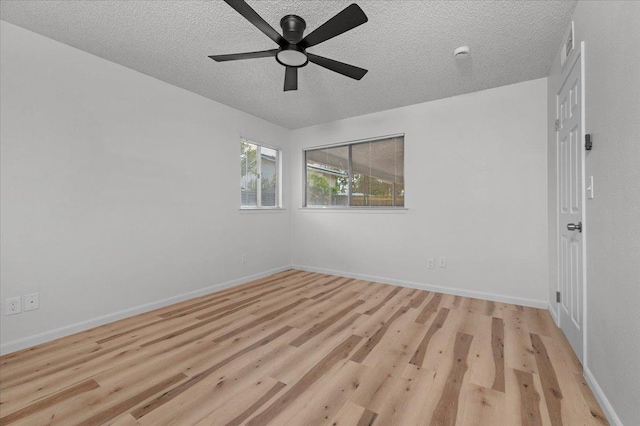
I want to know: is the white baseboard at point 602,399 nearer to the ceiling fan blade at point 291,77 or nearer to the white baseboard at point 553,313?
the white baseboard at point 553,313

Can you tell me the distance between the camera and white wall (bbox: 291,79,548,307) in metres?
3.11

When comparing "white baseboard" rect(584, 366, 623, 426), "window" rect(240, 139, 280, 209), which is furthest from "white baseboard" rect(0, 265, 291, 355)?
"white baseboard" rect(584, 366, 623, 426)

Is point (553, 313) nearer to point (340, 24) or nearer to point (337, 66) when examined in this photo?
point (337, 66)

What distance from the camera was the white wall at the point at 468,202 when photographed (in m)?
3.11

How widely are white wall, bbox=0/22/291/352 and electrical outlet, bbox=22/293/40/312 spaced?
0.03 m

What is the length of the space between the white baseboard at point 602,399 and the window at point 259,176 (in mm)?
3898

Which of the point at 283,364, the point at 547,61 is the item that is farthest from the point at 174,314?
the point at 547,61

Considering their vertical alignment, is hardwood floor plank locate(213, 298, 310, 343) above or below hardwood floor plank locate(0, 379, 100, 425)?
above

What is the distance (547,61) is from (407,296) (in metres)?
2.84

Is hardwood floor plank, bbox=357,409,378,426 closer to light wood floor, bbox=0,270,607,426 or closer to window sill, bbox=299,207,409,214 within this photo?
light wood floor, bbox=0,270,607,426

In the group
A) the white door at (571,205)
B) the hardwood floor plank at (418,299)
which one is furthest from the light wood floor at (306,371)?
the white door at (571,205)

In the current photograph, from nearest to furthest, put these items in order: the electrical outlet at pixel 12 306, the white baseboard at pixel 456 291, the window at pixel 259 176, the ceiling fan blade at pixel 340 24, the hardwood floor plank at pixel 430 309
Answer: the ceiling fan blade at pixel 340 24
the electrical outlet at pixel 12 306
the hardwood floor plank at pixel 430 309
the white baseboard at pixel 456 291
the window at pixel 259 176

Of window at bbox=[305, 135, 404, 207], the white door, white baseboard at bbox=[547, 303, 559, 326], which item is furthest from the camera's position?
window at bbox=[305, 135, 404, 207]

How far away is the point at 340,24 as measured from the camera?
1.71 meters
